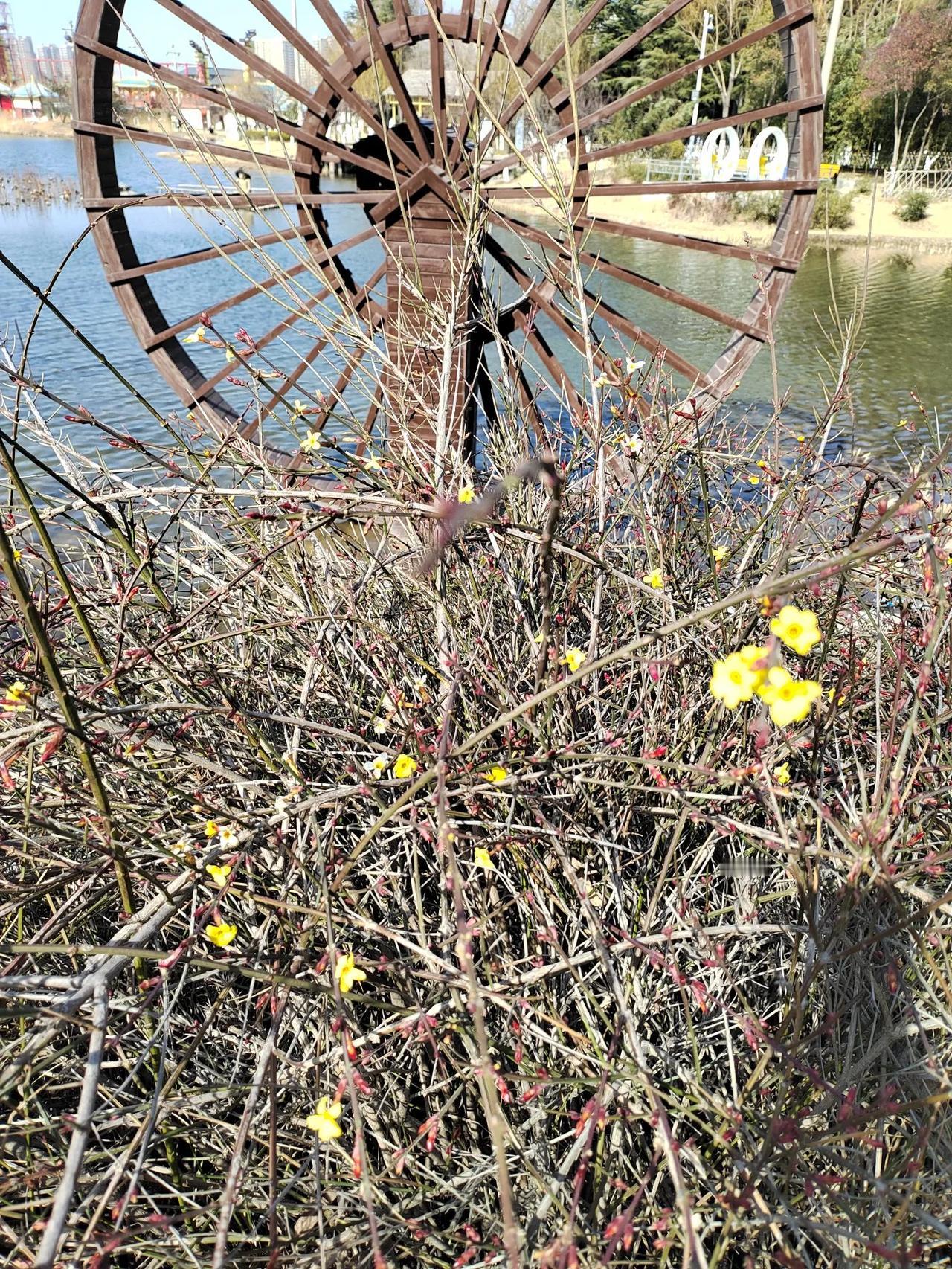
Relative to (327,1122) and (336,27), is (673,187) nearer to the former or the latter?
(336,27)

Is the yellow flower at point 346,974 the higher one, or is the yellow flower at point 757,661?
the yellow flower at point 757,661

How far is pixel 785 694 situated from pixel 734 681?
5 centimetres

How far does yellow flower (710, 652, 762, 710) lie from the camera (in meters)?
0.85

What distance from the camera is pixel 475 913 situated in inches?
64.0

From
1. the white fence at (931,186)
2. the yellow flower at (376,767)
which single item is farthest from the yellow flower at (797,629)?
the white fence at (931,186)

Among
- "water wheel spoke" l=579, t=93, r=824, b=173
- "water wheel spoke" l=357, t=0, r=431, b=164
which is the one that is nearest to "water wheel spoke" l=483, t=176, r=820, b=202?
"water wheel spoke" l=579, t=93, r=824, b=173

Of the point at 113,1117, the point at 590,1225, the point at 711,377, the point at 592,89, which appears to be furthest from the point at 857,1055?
the point at 592,89

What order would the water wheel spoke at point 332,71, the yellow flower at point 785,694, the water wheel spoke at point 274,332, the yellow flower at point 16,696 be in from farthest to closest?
the water wheel spoke at point 332,71 → the water wheel spoke at point 274,332 → the yellow flower at point 16,696 → the yellow flower at point 785,694

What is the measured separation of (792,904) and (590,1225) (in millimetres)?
694

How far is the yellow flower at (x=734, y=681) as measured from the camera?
85cm

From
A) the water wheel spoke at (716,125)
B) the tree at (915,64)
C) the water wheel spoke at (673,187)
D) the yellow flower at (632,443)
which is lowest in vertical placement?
the yellow flower at (632,443)

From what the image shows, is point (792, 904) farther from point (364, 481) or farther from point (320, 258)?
point (320, 258)

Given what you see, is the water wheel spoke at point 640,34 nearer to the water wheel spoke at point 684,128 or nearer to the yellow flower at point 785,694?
the water wheel spoke at point 684,128

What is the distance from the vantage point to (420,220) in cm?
442
